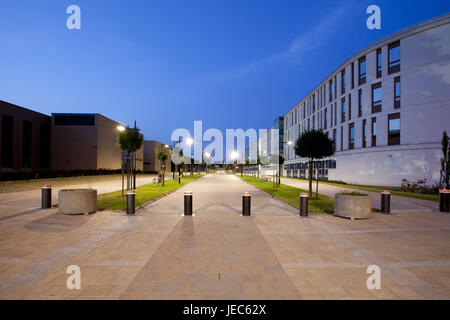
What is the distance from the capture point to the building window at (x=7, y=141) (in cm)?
3191

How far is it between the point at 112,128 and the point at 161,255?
50.4 metres

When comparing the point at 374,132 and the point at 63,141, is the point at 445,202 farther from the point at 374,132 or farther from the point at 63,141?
the point at 63,141

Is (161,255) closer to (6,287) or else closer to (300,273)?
(6,287)

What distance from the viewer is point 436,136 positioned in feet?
68.1

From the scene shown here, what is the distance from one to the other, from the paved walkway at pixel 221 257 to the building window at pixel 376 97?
21103mm

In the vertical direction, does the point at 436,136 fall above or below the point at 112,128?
→ below

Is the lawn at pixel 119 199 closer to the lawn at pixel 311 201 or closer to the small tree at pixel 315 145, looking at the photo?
the lawn at pixel 311 201

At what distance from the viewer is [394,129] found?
927 inches

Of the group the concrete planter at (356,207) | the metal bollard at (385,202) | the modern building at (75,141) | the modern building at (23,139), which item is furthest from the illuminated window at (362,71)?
the modern building at (23,139)

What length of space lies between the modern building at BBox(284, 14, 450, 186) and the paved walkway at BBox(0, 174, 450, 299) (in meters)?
17.7

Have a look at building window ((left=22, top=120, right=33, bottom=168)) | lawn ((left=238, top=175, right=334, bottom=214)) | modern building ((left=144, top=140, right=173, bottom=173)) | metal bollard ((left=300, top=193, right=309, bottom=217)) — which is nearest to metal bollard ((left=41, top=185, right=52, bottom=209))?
metal bollard ((left=300, top=193, right=309, bottom=217))

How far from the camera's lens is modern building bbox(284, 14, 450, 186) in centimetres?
2081

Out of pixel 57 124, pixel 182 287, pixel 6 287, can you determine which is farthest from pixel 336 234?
pixel 57 124

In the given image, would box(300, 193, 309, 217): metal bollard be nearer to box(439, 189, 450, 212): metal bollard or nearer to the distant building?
box(439, 189, 450, 212): metal bollard
